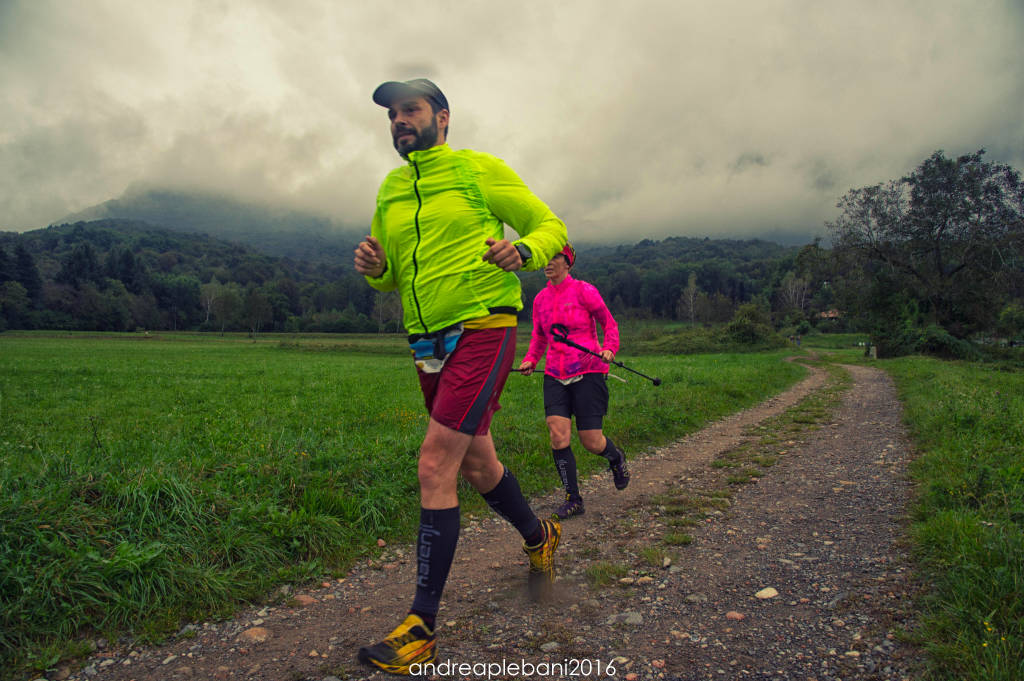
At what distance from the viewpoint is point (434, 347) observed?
2809 mm

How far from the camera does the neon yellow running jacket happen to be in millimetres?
2758

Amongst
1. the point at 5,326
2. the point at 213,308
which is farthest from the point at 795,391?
the point at 213,308

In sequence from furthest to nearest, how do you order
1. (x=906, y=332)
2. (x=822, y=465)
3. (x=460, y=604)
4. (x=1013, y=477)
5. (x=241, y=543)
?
(x=906, y=332) < (x=822, y=465) < (x=1013, y=477) < (x=241, y=543) < (x=460, y=604)

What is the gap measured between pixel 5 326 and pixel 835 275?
3687 inches

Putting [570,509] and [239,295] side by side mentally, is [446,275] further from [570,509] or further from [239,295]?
[239,295]

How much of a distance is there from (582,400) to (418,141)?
9.93ft

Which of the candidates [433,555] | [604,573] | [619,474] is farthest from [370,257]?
[619,474]

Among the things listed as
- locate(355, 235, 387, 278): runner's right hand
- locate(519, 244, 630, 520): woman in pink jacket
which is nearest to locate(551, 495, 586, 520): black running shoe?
locate(519, 244, 630, 520): woman in pink jacket

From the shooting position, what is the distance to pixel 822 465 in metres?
6.30

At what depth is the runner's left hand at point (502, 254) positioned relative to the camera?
257 centimetres

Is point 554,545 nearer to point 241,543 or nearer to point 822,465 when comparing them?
point 241,543

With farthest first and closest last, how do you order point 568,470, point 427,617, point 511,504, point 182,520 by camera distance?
point 568,470, point 182,520, point 511,504, point 427,617

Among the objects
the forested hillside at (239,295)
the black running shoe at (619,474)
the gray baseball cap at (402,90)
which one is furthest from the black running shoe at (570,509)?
the forested hillside at (239,295)

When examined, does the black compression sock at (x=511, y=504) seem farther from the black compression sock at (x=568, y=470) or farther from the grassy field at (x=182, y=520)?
the black compression sock at (x=568, y=470)
